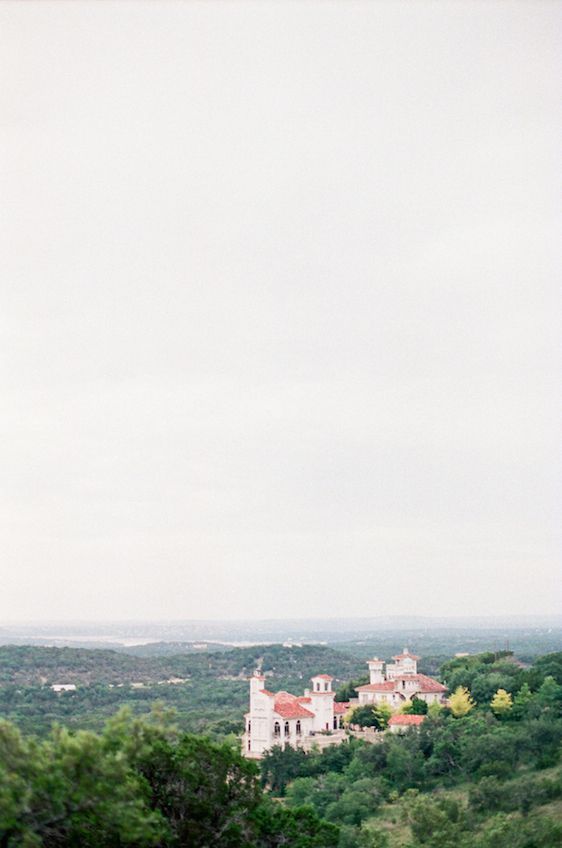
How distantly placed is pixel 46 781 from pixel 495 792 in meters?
13.0

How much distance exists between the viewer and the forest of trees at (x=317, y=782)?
30.7 ft

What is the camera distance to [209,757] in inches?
463

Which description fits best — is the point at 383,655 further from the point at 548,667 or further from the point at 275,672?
the point at 548,667

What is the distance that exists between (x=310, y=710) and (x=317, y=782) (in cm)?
553

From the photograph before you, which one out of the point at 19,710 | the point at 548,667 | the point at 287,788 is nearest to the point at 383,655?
the point at 19,710

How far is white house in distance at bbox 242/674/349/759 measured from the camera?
28.4 m

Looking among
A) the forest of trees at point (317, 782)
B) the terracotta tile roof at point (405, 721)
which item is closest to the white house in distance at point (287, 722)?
the forest of trees at point (317, 782)

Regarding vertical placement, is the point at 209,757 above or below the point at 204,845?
above

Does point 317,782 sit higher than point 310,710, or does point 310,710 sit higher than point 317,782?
point 310,710

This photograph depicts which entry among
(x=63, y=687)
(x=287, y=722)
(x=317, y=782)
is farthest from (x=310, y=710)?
(x=63, y=687)

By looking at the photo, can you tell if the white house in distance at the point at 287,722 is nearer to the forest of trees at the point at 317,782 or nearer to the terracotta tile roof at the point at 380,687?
the forest of trees at the point at 317,782

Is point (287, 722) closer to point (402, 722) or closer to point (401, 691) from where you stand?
point (402, 722)

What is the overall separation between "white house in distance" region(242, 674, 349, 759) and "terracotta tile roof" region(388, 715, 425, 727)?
62.3 inches

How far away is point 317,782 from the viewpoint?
79.1 ft
